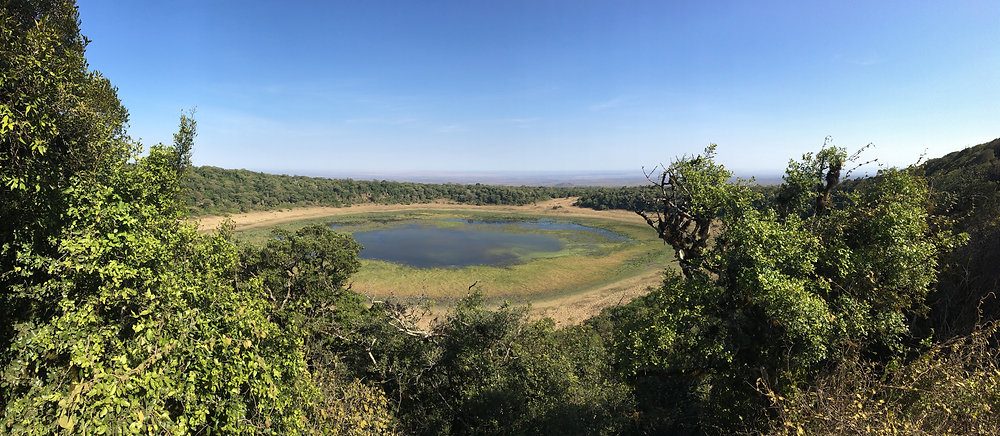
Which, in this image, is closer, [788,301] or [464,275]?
[788,301]

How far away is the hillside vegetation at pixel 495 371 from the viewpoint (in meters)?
6.86

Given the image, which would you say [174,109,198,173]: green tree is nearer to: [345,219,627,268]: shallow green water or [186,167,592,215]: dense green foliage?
[345,219,627,268]: shallow green water

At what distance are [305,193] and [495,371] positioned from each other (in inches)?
3873

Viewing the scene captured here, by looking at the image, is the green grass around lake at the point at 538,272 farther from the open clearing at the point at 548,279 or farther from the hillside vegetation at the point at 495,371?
the hillside vegetation at the point at 495,371

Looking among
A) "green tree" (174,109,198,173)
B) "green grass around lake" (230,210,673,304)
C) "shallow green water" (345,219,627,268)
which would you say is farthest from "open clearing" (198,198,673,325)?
"green tree" (174,109,198,173)

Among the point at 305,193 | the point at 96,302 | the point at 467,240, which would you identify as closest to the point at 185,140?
the point at 96,302

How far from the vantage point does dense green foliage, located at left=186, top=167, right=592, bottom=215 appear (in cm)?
8262

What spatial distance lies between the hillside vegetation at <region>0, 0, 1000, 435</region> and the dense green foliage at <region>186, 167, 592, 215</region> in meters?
71.1

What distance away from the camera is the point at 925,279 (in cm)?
968

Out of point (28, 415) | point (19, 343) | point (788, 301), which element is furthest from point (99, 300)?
point (788, 301)

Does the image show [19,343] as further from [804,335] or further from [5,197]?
[804,335]

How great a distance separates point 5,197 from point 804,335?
15.6m

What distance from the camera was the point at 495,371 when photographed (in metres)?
16.1

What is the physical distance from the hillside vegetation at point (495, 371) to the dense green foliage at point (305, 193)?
7106 centimetres
